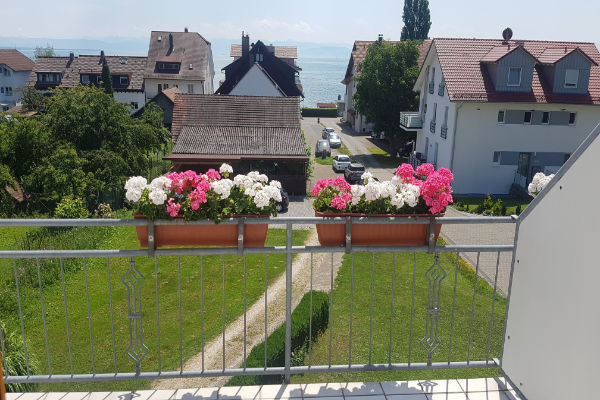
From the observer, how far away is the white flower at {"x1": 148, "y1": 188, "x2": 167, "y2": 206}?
388cm

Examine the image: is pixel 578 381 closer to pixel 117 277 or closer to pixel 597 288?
pixel 597 288

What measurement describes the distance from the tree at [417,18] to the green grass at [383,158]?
28475 millimetres

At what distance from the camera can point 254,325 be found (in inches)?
468

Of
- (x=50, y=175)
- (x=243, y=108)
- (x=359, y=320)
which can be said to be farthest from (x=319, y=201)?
(x=243, y=108)

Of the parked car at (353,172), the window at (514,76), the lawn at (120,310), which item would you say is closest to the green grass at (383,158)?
the parked car at (353,172)

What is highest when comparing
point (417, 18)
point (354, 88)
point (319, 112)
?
point (417, 18)

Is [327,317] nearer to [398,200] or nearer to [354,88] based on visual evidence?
[398,200]

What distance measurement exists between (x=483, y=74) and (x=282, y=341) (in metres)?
24.3

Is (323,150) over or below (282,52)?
below

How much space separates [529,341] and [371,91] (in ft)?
112

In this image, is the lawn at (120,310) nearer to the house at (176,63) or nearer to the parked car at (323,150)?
the parked car at (323,150)

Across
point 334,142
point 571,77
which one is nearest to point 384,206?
point 571,77

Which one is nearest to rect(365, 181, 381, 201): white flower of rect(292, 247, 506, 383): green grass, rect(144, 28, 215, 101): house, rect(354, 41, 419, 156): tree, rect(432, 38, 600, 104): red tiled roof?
rect(292, 247, 506, 383): green grass

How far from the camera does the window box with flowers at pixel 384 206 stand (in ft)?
13.7
